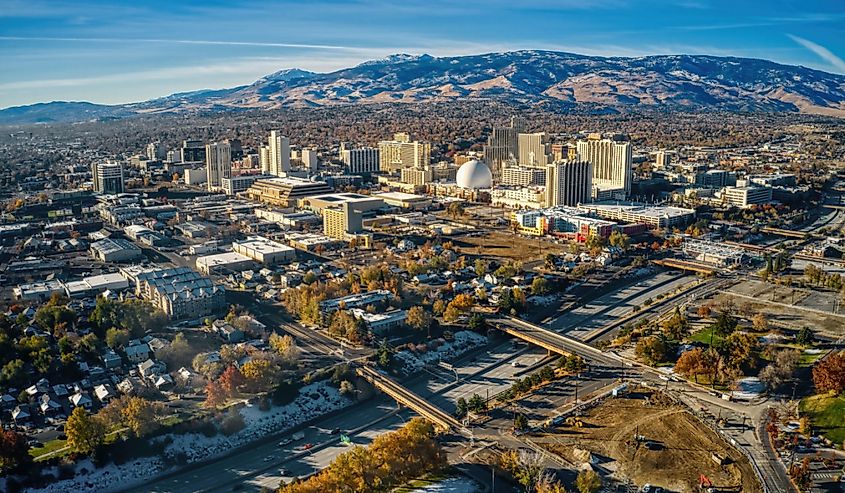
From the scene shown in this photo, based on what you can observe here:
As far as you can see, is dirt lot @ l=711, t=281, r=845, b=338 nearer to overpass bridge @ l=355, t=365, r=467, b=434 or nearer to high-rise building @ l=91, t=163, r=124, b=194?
overpass bridge @ l=355, t=365, r=467, b=434

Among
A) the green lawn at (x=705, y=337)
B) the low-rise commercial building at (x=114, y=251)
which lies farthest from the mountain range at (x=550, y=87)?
the green lawn at (x=705, y=337)

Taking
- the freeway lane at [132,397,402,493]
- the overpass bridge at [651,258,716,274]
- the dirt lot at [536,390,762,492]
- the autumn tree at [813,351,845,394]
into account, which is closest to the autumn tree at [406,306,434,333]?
the freeway lane at [132,397,402,493]

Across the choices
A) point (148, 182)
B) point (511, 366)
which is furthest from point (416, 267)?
point (148, 182)

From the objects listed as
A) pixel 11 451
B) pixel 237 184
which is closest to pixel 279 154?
pixel 237 184

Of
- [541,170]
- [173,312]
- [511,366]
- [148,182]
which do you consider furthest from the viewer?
[148,182]

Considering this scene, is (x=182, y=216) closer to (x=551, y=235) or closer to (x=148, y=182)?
(x=148, y=182)

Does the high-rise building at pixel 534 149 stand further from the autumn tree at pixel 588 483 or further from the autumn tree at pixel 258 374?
the autumn tree at pixel 588 483
